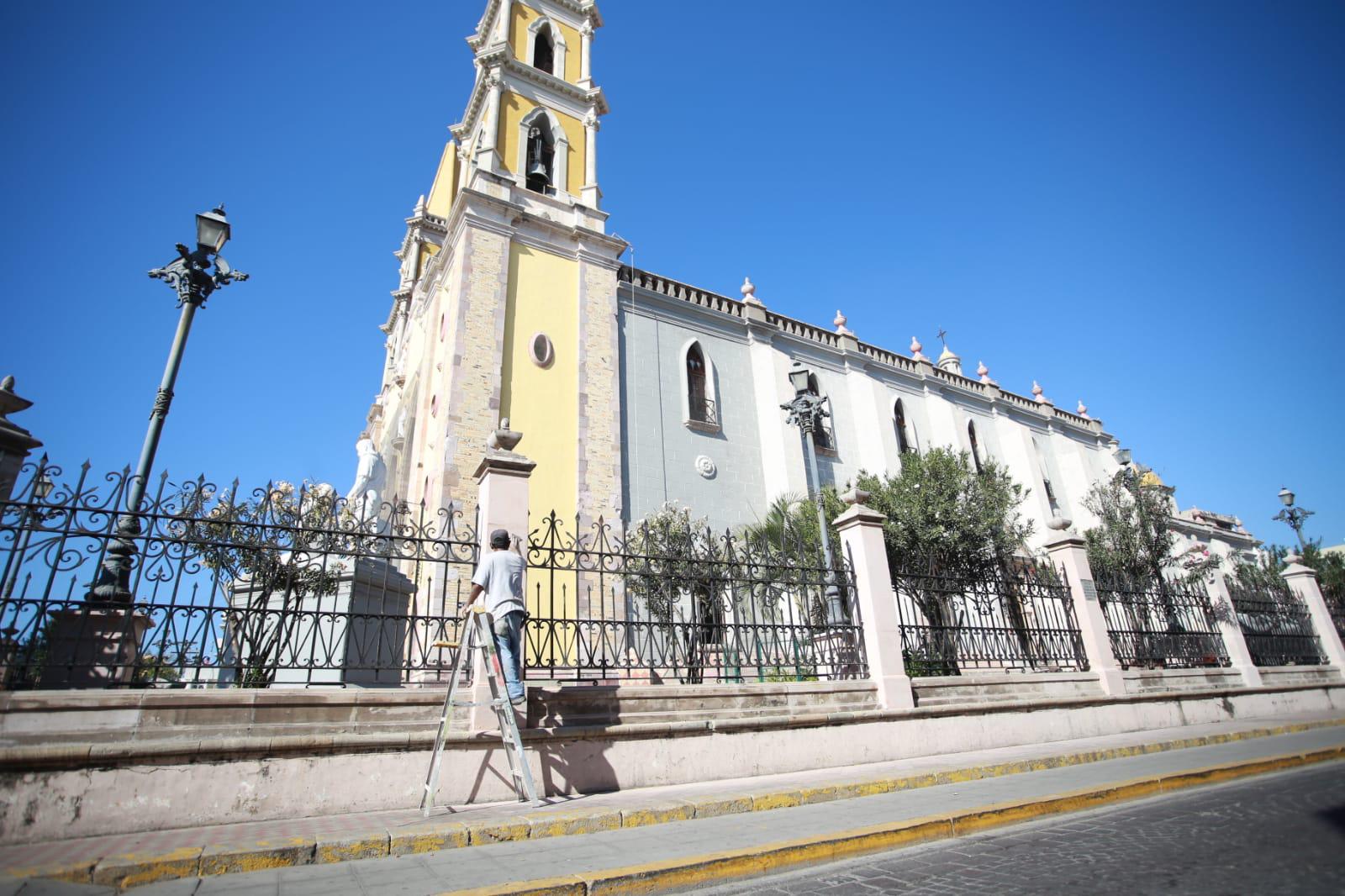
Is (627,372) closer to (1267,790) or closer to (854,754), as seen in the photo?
(854,754)

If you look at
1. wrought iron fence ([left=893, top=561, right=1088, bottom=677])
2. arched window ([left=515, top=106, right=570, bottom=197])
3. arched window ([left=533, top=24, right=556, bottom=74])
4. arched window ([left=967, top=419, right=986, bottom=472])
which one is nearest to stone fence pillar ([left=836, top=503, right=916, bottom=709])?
wrought iron fence ([left=893, top=561, right=1088, bottom=677])

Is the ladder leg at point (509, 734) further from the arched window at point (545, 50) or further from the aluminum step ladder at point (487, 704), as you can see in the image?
the arched window at point (545, 50)

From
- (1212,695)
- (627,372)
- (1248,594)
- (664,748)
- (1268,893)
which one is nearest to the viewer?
(1268,893)

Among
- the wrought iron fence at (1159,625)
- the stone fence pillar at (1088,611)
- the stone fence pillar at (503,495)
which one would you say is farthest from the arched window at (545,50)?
the wrought iron fence at (1159,625)

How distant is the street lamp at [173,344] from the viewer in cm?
517

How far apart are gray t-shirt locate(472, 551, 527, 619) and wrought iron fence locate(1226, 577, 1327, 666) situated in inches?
532

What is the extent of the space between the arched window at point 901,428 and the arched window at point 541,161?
14.0 meters

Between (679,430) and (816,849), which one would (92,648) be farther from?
(679,430)

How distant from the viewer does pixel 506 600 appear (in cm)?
547

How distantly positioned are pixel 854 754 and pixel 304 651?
21.9 ft

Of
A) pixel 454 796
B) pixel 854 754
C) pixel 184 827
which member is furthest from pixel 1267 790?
pixel 184 827

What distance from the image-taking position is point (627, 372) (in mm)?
17984

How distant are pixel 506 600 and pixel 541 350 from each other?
1157 centimetres

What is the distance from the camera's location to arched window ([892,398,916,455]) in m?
23.8
